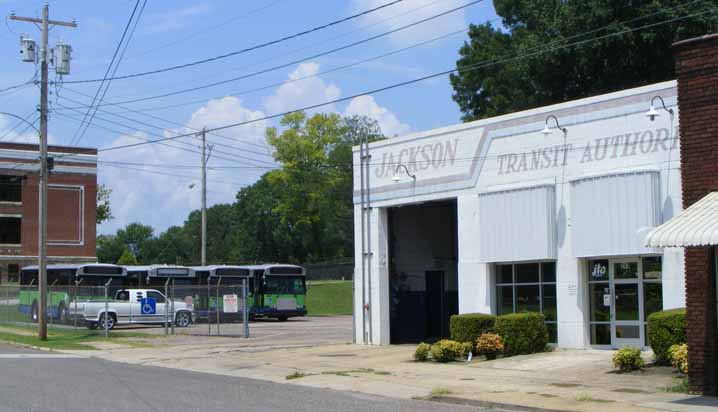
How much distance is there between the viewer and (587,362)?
21531mm

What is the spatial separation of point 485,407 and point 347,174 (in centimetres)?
7987

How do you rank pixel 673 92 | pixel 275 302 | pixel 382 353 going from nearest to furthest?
pixel 673 92
pixel 382 353
pixel 275 302

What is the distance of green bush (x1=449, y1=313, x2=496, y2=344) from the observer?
81.0ft

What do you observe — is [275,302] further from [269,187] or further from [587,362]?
[269,187]

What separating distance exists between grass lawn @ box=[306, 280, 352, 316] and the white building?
1443 inches

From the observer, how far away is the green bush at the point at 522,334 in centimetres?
2377

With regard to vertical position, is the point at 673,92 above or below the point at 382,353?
above

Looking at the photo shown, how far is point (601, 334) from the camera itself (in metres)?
23.6

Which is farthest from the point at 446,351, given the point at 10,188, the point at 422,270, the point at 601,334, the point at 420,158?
the point at 10,188

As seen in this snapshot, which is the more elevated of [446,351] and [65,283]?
[65,283]

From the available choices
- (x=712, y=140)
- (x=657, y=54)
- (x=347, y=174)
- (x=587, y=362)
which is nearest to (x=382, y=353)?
(x=587, y=362)

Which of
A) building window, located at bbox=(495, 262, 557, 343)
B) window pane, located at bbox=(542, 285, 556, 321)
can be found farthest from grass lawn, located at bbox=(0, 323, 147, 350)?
window pane, located at bbox=(542, 285, 556, 321)

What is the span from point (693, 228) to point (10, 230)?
6817cm

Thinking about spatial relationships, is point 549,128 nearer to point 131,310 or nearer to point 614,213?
point 614,213
